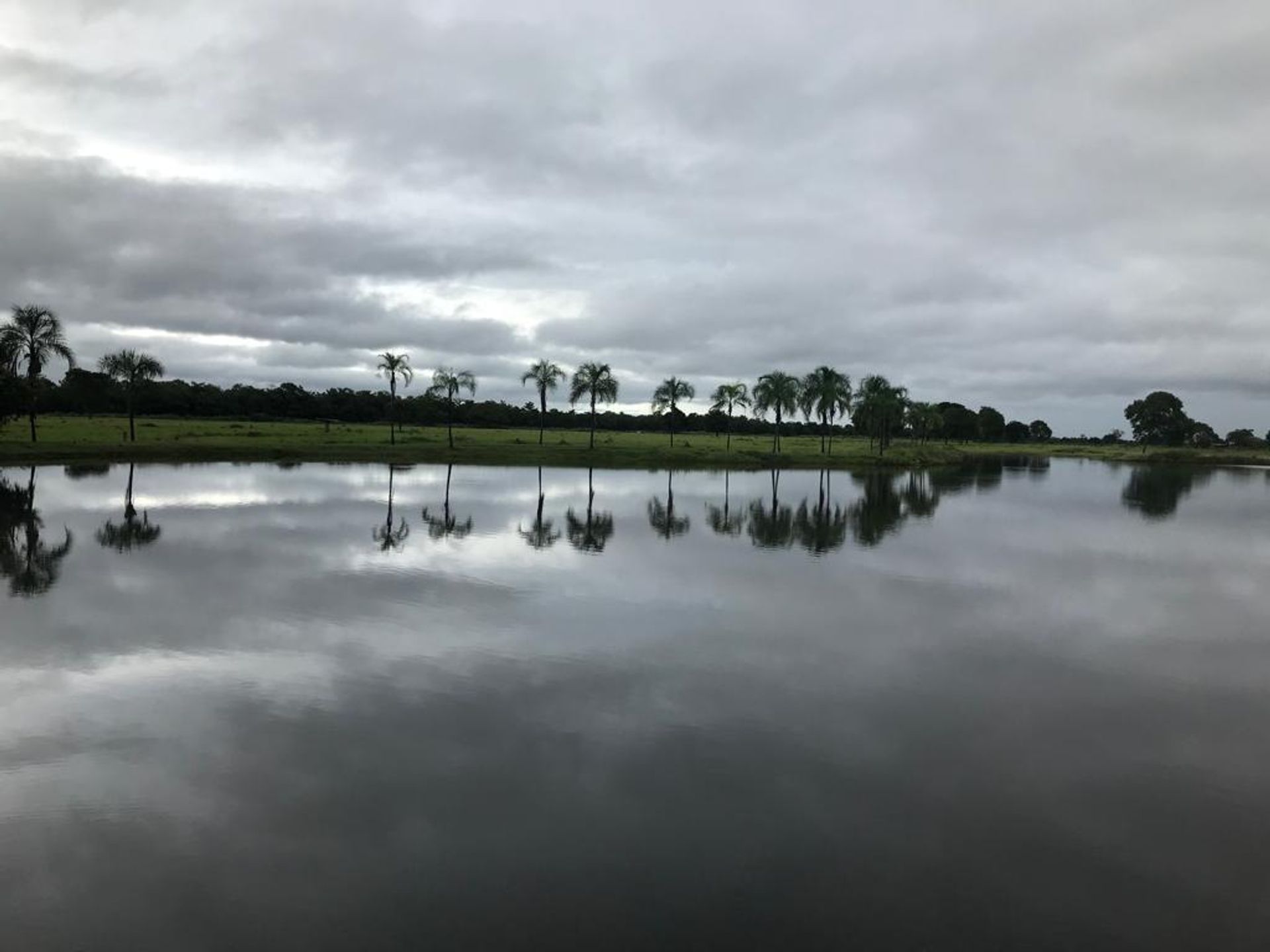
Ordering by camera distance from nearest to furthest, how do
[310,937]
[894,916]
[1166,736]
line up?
[310,937] < [894,916] < [1166,736]

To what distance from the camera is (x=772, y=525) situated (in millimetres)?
32281

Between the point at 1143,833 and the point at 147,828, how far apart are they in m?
10.1

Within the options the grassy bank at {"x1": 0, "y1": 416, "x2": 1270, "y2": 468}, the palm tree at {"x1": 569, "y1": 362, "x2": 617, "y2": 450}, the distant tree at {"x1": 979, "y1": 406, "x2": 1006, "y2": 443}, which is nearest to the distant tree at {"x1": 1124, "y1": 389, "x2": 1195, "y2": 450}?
the distant tree at {"x1": 979, "y1": 406, "x2": 1006, "y2": 443}

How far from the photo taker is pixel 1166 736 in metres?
10.9

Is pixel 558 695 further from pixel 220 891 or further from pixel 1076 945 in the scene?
pixel 1076 945

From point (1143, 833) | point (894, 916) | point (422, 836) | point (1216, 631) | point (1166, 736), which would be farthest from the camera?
point (1216, 631)

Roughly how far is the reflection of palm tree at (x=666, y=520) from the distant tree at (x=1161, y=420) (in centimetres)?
16365

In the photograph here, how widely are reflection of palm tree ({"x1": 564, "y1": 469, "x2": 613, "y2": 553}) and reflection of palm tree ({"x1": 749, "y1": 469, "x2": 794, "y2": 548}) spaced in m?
5.40

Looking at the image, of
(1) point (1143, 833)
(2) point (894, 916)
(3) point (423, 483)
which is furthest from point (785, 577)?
(3) point (423, 483)

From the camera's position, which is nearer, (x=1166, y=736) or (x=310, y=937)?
(x=310, y=937)

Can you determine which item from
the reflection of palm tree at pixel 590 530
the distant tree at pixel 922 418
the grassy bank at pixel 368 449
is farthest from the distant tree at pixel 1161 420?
the reflection of palm tree at pixel 590 530

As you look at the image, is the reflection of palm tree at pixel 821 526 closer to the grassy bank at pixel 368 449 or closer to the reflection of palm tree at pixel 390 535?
the reflection of palm tree at pixel 390 535

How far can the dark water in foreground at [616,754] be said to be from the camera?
662cm

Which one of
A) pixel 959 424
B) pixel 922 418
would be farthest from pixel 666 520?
pixel 959 424
